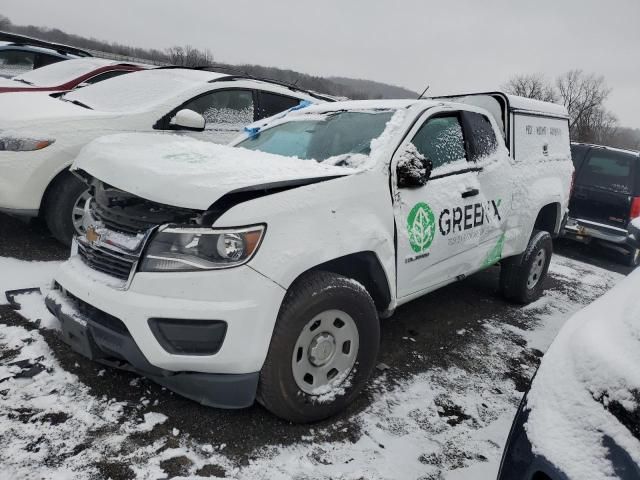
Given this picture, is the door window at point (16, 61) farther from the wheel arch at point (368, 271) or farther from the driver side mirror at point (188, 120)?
the wheel arch at point (368, 271)

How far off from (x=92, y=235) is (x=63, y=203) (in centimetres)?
185

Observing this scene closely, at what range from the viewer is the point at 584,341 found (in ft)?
4.62

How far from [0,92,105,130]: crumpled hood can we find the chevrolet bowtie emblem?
1.95 m

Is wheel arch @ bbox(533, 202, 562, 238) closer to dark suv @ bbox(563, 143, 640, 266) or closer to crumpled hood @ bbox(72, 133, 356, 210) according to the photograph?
dark suv @ bbox(563, 143, 640, 266)

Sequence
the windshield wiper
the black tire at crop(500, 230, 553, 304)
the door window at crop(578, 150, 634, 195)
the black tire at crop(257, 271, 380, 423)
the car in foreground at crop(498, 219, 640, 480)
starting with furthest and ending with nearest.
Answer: the door window at crop(578, 150, 634, 195) → the windshield wiper → the black tire at crop(500, 230, 553, 304) → the black tire at crop(257, 271, 380, 423) → the car in foreground at crop(498, 219, 640, 480)

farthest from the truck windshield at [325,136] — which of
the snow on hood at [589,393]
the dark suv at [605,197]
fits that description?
the dark suv at [605,197]

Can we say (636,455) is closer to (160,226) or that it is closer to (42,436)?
(160,226)

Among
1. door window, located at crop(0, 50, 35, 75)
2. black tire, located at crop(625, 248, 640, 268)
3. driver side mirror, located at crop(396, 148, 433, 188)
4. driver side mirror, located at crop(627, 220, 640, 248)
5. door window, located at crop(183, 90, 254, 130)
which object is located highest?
door window, located at crop(0, 50, 35, 75)

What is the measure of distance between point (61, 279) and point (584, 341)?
7.77 ft

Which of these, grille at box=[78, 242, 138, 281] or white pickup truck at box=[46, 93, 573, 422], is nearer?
white pickup truck at box=[46, 93, 573, 422]

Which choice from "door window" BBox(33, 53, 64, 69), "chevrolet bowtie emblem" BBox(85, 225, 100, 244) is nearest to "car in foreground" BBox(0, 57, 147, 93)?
"door window" BBox(33, 53, 64, 69)

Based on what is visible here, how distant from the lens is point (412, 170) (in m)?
2.80

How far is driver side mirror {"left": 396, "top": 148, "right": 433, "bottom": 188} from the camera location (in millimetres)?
2807

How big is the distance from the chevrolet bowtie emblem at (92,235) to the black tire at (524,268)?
11.5ft
